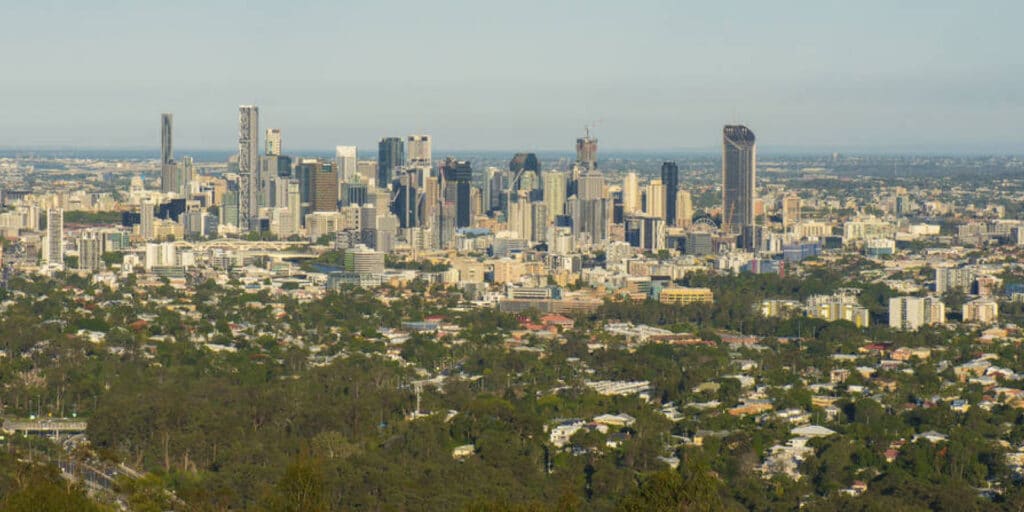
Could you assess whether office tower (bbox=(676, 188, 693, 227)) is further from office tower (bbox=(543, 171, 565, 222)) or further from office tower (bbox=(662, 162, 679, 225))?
office tower (bbox=(543, 171, 565, 222))

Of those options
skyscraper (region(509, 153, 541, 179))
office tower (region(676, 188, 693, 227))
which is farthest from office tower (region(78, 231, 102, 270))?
skyscraper (region(509, 153, 541, 179))

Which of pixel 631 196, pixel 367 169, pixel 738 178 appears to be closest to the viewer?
pixel 738 178

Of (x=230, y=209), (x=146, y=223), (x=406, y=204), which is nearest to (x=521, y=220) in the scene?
(x=406, y=204)

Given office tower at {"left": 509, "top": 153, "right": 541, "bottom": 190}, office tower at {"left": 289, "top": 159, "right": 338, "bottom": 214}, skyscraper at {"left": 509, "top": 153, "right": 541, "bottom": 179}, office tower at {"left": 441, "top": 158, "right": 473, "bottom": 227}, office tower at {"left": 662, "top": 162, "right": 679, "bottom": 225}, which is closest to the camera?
office tower at {"left": 441, "top": 158, "right": 473, "bottom": 227}

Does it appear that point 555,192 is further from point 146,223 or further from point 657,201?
point 146,223

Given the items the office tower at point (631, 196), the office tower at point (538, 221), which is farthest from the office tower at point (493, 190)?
the office tower at point (538, 221)

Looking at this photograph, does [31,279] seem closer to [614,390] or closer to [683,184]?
[614,390]

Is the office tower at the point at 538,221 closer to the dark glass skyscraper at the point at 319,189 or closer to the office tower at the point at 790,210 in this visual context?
the dark glass skyscraper at the point at 319,189
